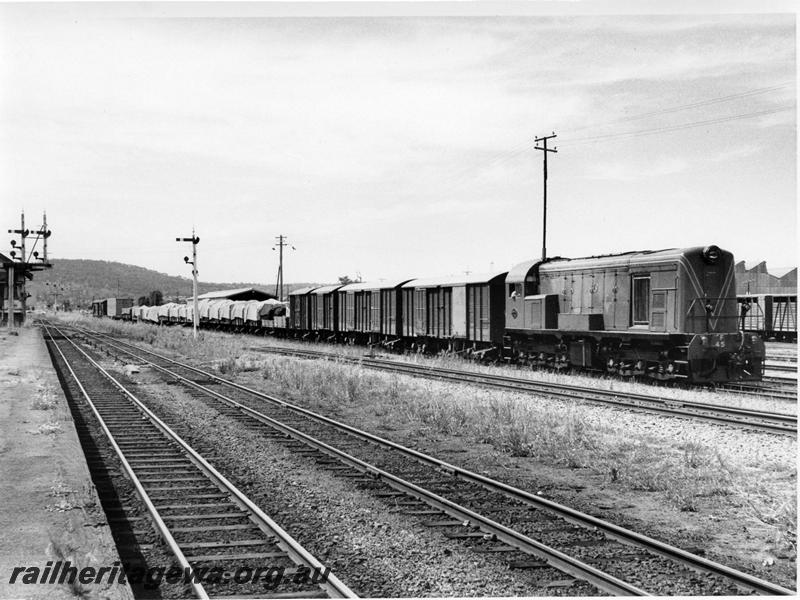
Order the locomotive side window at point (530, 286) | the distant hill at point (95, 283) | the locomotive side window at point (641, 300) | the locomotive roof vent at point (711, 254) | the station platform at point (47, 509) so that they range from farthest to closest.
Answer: the distant hill at point (95, 283), the locomotive side window at point (530, 286), the locomotive side window at point (641, 300), the locomotive roof vent at point (711, 254), the station platform at point (47, 509)

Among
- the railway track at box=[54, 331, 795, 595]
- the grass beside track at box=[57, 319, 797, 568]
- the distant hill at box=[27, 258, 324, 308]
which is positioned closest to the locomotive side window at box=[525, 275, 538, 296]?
the grass beside track at box=[57, 319, 797, 568]

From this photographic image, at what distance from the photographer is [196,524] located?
7.29m

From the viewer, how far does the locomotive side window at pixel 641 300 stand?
17859 mm

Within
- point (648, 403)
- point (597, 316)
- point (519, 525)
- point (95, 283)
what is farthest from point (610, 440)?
point (95, 283)

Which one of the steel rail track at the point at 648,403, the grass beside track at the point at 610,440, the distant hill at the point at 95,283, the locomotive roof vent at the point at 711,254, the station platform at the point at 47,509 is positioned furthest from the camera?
the distant hill at the point at 95,283

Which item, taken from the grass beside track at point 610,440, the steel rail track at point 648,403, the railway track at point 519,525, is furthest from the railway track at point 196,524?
the steel rail track at point 648,403

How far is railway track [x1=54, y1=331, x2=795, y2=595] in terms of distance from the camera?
5594 mm

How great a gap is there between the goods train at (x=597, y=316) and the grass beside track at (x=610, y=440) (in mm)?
1044

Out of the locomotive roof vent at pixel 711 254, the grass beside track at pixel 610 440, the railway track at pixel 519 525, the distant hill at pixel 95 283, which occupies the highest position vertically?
the distant hill at pixel 95 283

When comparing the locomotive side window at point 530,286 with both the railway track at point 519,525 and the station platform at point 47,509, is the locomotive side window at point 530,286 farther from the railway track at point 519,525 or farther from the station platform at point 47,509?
the station platform at point 47,509

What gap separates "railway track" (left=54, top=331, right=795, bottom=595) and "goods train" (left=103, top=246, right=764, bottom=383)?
8901mm

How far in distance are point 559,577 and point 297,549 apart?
2.20 m

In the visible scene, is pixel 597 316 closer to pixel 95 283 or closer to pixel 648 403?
pixel 648 403

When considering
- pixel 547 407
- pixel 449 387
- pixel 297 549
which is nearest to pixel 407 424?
pixel 547 407
